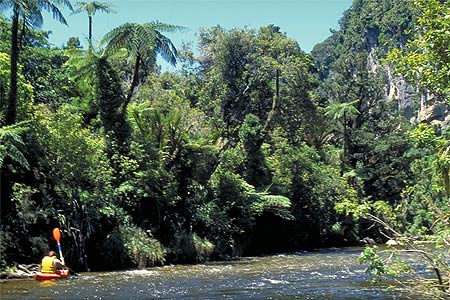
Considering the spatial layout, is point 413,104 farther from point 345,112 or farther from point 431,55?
point 431,55

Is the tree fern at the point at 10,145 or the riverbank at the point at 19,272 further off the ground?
the tree fern at the point at 10,145

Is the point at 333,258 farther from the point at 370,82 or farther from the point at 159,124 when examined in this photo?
the point at 370,82

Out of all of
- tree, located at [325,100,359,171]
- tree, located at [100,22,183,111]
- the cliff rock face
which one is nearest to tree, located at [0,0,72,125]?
tree, located at [100,22,183,111]

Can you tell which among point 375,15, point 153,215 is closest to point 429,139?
point 153,215

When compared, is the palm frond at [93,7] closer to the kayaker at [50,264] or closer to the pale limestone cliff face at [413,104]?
the kayaker at [50,264]

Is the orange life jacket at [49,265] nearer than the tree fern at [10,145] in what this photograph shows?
Yes

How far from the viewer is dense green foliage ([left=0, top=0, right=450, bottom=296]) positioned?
16.2 meters

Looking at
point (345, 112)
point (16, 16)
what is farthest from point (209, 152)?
point (345, 112)

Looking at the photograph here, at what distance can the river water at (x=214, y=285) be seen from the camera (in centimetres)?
1342

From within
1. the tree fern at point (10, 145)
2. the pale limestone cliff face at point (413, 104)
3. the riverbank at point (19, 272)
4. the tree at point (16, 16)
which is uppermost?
the pale limestone cliff face at point (413, 104)

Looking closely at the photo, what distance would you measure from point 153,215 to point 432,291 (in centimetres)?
1664

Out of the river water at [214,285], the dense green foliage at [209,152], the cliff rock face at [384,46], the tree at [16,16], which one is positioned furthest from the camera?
the cliff rock face at [384,46]

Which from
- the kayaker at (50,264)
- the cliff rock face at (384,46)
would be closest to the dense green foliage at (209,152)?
the kayaker at (50,264)

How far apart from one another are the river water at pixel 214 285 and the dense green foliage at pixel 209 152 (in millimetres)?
2020
